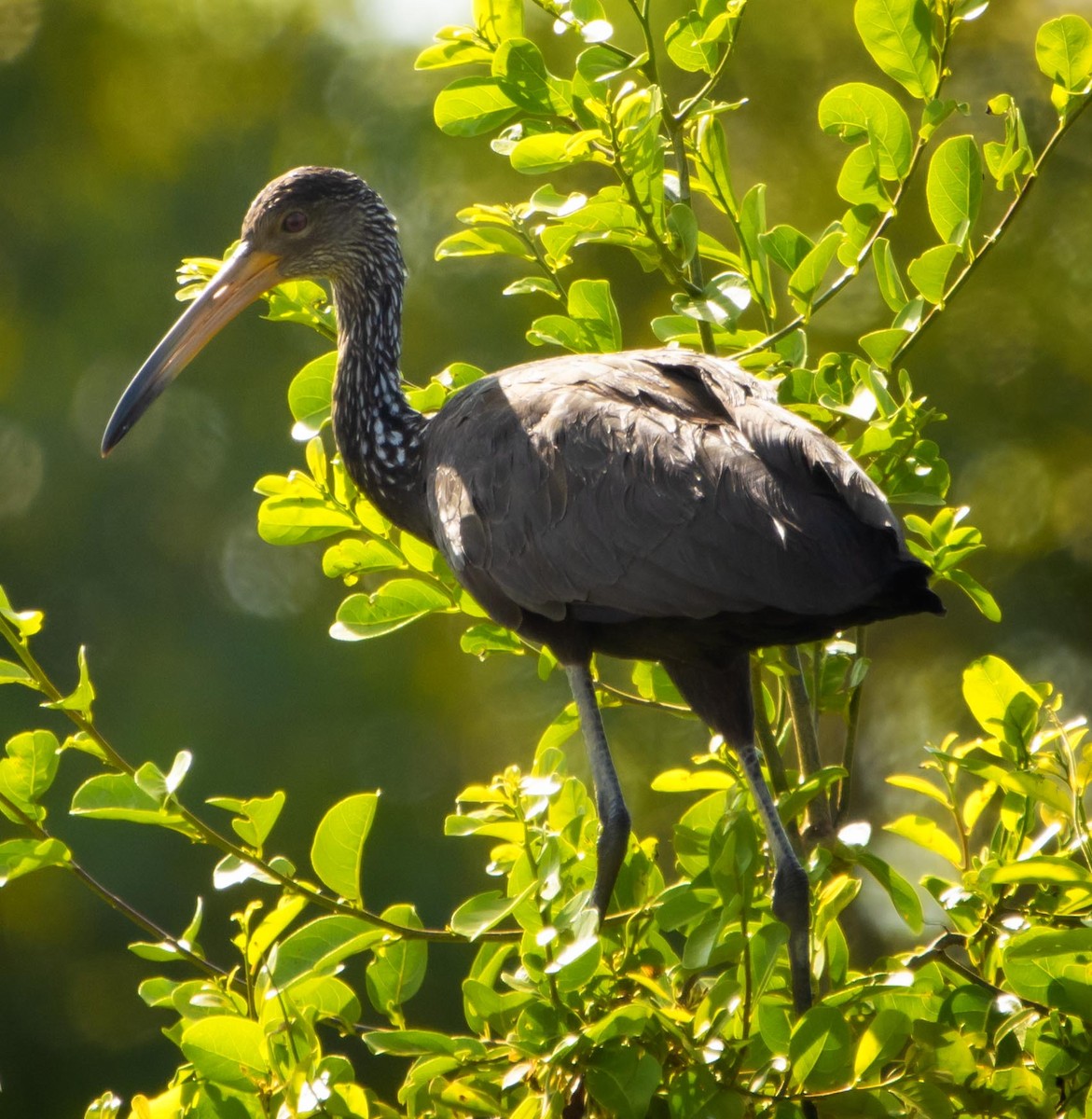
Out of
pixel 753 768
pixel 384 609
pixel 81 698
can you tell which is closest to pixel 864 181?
pixel 753 768

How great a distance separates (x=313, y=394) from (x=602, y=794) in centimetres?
102

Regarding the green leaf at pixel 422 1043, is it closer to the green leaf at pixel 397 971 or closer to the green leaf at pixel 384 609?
the green leaf at pixel 397 971

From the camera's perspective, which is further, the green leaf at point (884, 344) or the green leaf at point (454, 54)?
the green leaf at point (454, 54)

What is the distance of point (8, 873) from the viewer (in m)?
2.22

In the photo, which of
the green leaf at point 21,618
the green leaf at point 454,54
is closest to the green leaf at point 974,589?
the green leaf at point 454,54

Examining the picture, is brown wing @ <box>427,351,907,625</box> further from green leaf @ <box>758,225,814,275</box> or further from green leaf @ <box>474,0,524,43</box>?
green leaf @ <box>474,0,524,43</box>

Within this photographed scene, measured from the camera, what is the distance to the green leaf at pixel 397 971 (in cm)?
237

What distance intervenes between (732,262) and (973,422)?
9.73 ft

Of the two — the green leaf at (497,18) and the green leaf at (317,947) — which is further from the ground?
the green leaf at (497,18)

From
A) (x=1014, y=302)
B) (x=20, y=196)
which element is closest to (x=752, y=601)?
(x=1014, y=302)

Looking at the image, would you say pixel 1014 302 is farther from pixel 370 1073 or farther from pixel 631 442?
pixel 370 1073

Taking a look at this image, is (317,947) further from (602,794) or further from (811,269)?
(811,269)

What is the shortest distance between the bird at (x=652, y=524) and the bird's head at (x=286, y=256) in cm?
25

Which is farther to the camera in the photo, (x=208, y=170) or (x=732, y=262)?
(x=208, y=170)
